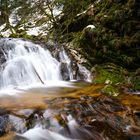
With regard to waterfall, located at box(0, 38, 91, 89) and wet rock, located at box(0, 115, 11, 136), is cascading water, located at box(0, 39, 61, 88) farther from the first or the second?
wet rock, located at box(0, 115, 11, 136)

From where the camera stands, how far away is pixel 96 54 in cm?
1399

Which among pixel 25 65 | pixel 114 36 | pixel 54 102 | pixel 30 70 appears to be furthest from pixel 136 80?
pixel 25 65

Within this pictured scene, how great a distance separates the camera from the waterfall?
12.9 meters

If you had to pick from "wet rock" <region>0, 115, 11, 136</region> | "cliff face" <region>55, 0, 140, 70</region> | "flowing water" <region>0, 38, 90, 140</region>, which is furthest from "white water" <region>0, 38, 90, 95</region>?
"wet rock" <region>0, 115, 11, 136</region>

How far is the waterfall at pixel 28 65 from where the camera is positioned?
12.9 m

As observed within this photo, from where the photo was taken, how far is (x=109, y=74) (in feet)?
41.7

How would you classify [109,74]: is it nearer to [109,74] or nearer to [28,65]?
[109,74]

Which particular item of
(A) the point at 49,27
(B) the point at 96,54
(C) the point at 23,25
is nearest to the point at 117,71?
(B) the point at 96,54

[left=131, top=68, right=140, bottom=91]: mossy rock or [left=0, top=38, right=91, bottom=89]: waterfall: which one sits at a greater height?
[left=0, top=38, right=91, bottom=89]: waterfall

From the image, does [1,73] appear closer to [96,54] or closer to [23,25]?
[96,54]

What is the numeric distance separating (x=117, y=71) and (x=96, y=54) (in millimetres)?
1666

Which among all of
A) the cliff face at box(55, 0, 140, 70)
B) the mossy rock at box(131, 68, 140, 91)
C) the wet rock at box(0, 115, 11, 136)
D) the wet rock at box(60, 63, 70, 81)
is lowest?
the wet rock at box(0, 115, 11, 136)

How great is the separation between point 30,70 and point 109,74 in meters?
3.38

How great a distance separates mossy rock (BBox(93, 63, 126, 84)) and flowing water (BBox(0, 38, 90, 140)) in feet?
1.78
